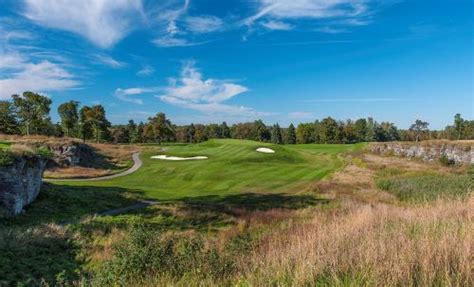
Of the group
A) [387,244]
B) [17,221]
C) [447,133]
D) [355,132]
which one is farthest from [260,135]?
[387,244]

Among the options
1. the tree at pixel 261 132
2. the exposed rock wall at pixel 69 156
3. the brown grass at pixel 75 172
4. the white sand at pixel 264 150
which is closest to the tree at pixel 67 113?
the exposed rock wall at pixel 69 156

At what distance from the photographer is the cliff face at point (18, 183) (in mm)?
16516

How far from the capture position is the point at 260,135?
119 m

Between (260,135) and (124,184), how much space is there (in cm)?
8864

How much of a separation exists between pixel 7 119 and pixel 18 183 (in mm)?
59718

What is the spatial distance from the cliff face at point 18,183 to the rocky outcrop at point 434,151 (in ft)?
145

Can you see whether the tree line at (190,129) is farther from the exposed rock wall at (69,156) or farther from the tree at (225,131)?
the exposed rock wall at (69,156)

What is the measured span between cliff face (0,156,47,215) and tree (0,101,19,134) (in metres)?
50.6

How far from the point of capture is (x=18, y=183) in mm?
17203

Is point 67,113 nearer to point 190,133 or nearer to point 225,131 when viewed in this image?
point 190,133

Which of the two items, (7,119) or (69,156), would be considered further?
(7,119)

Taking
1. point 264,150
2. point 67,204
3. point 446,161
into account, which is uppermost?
point 264,150

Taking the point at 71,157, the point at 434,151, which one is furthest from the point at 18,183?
the point at 434,151

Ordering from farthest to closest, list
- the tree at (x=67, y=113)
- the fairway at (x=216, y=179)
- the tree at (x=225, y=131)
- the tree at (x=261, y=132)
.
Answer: the tree at (x=225, y=131) < the tree at (x=261, y=132) < the tree at (x=67, y=113) < the fairway at (x=216, y=179)
